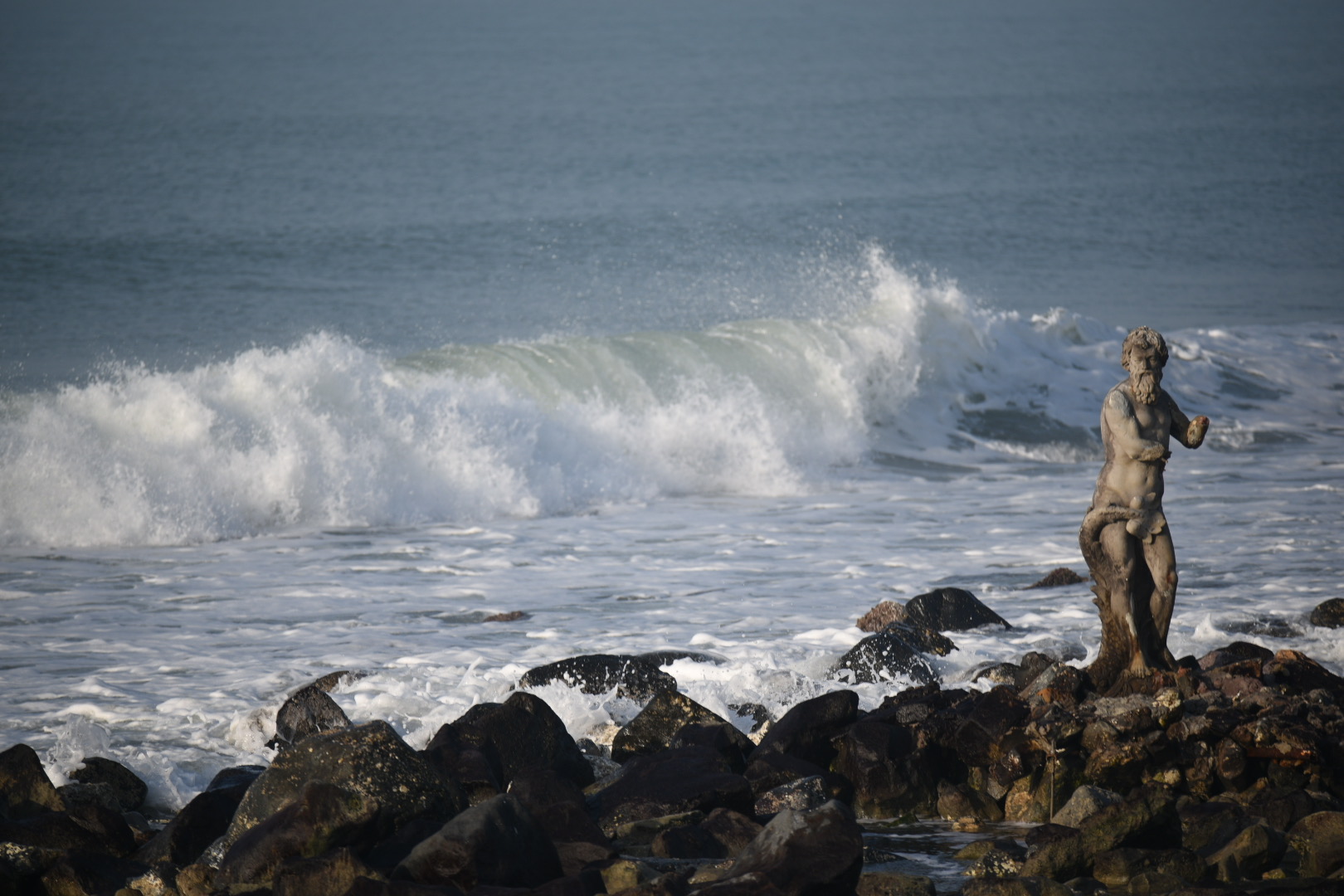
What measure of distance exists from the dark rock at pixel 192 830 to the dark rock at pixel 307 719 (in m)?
1.40

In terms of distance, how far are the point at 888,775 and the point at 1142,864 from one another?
4.99 feet

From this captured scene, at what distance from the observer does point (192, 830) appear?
231 inches

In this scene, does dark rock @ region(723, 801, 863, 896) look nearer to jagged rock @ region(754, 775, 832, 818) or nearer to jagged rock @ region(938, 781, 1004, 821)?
jagged rock @ region(754, 775, 832, 818)

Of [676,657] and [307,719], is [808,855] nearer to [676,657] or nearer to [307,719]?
[307,719]

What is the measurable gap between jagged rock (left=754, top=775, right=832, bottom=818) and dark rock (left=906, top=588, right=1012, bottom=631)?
143 inches

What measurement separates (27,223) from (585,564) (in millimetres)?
28084

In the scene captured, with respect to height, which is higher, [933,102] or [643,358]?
[933,102]

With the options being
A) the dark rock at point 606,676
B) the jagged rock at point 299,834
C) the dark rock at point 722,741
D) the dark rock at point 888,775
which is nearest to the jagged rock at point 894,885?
the dark rock at point 888,775

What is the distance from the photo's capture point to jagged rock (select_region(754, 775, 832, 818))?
6309mm

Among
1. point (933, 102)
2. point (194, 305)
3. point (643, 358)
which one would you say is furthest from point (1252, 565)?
point (933, 102)

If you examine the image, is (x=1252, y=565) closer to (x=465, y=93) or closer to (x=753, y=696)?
(x=753, y=696)

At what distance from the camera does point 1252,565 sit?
1202cm

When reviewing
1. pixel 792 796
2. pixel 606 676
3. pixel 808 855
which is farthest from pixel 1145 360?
pixel 606 676

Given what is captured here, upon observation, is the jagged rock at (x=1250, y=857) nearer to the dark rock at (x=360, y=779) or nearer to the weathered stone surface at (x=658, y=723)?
the weathered stone surface at (x=658, y=723)
